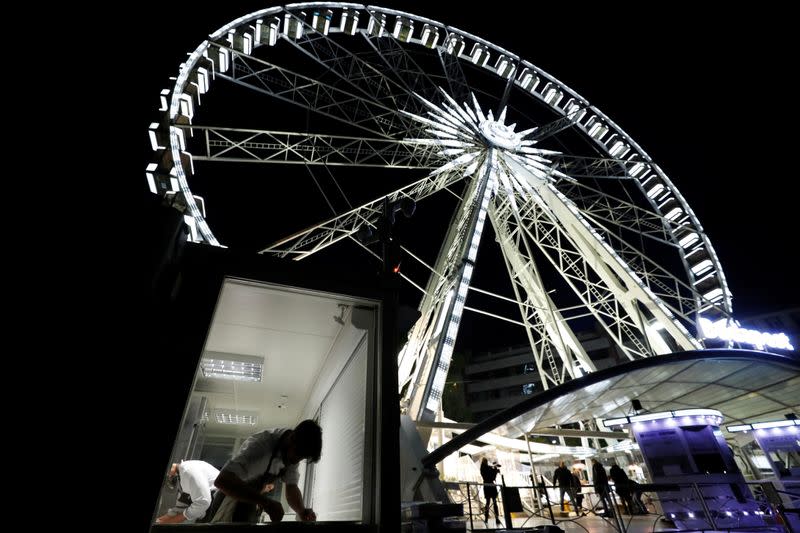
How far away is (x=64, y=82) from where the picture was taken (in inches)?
155

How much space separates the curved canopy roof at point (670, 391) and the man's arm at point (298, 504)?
354cm

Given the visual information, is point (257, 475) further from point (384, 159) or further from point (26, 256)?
point (384, 159)

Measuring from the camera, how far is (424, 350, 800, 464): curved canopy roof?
8633 millimetres

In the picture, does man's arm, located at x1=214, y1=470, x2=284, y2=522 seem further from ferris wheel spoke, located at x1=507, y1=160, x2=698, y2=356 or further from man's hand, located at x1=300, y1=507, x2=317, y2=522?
ferris wheel spoke, located at x1=507, y1=160, x2=698, y2=356

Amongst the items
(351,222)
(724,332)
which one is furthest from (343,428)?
(724,332)

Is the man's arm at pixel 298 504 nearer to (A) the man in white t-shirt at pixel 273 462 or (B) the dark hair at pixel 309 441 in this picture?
(A) the man in white t-shirt at pixel 273 462

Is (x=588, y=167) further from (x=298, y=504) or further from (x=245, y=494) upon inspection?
(x=245, y=494)

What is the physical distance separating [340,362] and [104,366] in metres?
3.16

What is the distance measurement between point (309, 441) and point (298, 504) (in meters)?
0.63

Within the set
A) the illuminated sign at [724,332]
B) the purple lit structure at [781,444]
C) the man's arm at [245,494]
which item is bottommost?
the man's arm at [245,494]

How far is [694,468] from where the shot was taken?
10.3 metres

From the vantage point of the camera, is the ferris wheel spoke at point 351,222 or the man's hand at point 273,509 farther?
the ferris wheel spoke at point 351,222

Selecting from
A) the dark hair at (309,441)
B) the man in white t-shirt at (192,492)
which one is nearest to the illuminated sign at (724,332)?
the dark hair at (309,441)

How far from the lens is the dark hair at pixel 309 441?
3.56 meters
